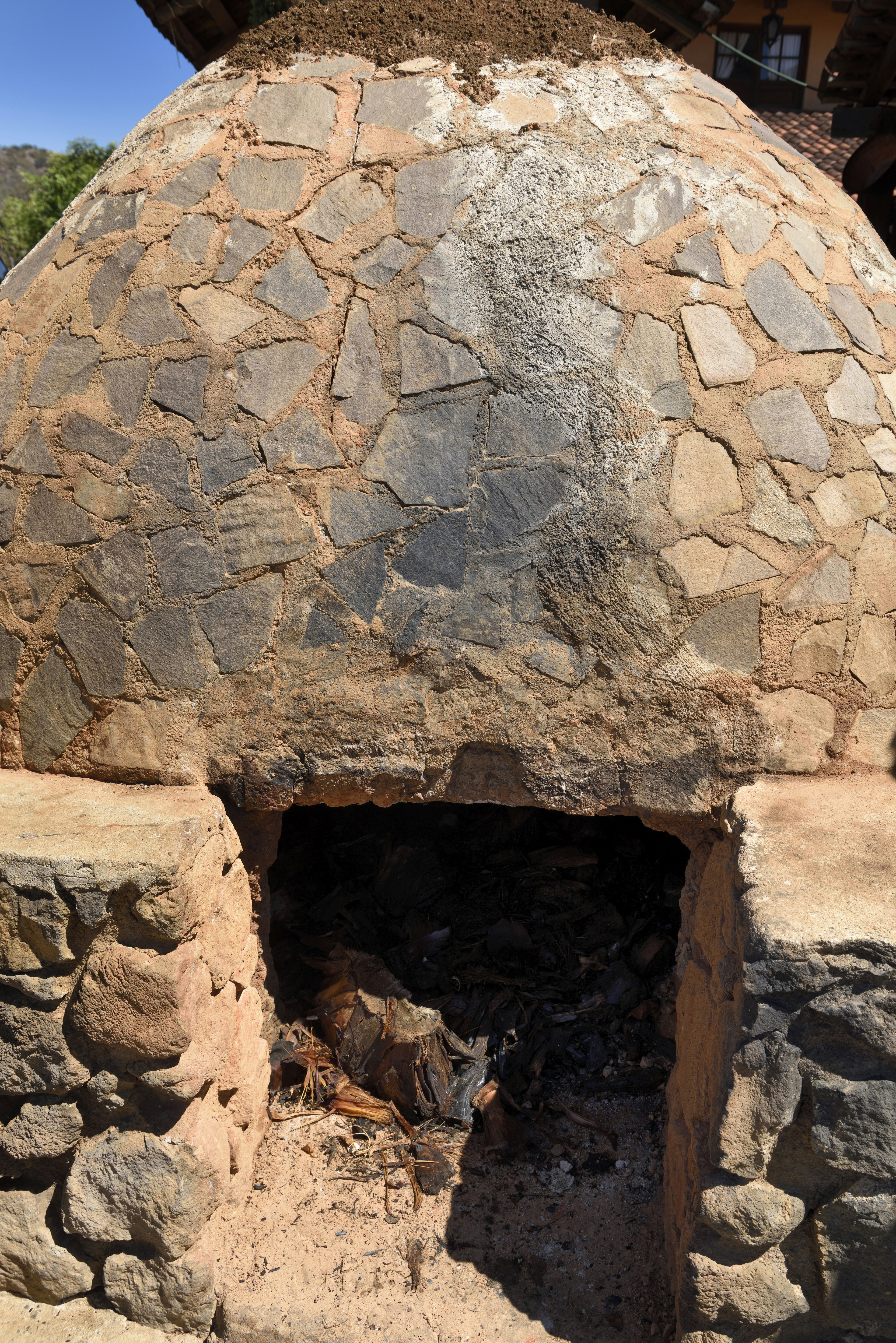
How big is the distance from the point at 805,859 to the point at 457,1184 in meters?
1.50

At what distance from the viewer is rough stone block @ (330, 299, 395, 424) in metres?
2.34

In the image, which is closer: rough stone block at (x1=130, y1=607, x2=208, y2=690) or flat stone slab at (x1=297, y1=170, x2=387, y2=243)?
rough stone block at (x1=130, y1=607, x2=208, y2=690)

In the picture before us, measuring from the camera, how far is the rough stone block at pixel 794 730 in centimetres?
232

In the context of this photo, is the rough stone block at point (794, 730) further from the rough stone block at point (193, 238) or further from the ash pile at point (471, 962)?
the rough stone block at point (193, 238)

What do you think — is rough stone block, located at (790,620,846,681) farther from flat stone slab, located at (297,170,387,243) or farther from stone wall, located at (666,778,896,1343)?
flat stone slab, located at (297,170,387,243)

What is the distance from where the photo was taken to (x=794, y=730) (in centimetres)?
233

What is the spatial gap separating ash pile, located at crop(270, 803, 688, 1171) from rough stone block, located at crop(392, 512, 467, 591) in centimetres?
155

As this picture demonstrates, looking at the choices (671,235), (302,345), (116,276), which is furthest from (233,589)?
(671,235)

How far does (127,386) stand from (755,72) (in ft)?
49.9

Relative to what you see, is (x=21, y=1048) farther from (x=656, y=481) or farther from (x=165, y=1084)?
(x=656, y=481)

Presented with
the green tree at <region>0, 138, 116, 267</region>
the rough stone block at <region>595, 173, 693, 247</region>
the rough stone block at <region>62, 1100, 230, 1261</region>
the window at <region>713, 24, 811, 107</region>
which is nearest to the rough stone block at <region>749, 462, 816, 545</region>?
the rough stone block at <region>595, 173, 693, 247</region>

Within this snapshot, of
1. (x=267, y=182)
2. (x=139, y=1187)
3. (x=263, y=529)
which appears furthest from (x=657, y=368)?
(x=139, y=1187)

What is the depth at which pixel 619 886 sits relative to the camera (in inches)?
135

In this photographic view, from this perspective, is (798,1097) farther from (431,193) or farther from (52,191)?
(52,191)
